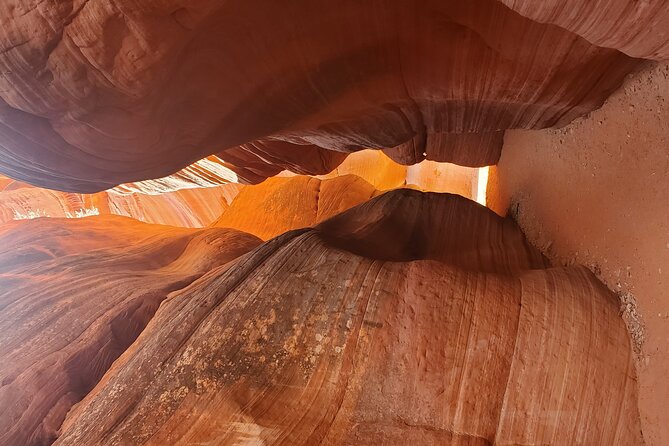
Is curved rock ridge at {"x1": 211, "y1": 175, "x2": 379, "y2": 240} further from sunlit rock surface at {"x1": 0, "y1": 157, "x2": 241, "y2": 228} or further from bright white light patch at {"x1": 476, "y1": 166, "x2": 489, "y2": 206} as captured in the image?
bright white light patch at {"x1": 476, "y1": 166, "x2": 489, "y2": 206}

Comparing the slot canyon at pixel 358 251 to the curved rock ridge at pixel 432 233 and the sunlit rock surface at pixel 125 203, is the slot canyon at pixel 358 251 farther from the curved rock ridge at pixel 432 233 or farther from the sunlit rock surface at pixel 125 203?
the sunlit rock surface at pixel 125 203

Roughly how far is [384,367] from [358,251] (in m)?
0.72

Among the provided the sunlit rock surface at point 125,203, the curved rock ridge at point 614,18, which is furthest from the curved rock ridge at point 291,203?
the curved rock ridge at point 614,18

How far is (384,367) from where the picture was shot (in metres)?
1.71

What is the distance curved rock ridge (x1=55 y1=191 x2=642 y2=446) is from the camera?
62.7 inches

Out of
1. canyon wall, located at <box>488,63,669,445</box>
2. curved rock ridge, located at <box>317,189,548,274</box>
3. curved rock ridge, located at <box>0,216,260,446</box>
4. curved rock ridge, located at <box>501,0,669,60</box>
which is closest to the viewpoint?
curved rock ridge, located at <box>501,0,669,60</box>

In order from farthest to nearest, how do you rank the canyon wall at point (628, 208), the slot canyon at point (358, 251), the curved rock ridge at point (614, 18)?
the canyon wall at point (628, 208)
the slot canyon at point (358, 251)
the curved rock ridge at point (614, 18)

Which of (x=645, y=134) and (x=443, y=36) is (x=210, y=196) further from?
(x=645, y=134)

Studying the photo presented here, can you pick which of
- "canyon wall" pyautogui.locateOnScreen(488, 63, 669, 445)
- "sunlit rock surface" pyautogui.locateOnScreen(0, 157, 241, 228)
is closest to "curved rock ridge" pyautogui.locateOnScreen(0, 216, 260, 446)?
"sunlit rock surface" pyautogui.locateOnScreen(0, 157, 241, 228)

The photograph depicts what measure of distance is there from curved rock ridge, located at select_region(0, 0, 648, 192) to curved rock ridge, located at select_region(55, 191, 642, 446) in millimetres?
718

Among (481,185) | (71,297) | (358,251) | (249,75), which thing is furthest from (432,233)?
(481,185)

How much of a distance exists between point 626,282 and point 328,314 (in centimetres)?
108

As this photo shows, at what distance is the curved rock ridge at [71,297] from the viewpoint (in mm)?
2170

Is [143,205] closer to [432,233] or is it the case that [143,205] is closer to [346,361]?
[432,233]
